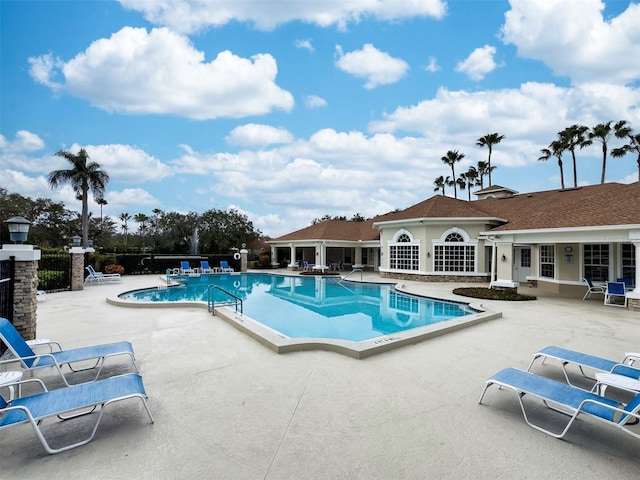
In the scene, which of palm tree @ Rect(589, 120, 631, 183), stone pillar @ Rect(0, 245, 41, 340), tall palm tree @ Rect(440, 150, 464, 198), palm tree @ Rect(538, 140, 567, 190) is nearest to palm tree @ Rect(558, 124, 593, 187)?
palm tree @ Rect(538, 140, 567, 190)

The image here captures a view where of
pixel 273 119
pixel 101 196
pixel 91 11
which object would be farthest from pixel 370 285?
pixel 101 196

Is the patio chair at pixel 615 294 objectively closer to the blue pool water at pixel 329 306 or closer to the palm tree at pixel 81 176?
the blue pool water at pixel 329 306

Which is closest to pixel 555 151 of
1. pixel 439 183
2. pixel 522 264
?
pixel 439 183

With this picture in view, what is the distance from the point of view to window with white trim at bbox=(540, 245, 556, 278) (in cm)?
1678

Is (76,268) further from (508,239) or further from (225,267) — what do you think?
(508,239)

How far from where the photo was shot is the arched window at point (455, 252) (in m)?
20.7

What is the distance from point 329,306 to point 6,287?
10343 millimetres

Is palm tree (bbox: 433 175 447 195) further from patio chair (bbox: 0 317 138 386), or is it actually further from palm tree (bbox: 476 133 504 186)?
patio chair (bbox: 0 317 138 386)

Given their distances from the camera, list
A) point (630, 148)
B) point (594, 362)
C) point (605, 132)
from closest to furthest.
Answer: point (594, 362) → point (630, 148) → point (605, 132)

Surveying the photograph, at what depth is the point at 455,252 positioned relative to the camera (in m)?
21.0

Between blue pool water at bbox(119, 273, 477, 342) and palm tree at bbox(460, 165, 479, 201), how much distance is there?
110ft

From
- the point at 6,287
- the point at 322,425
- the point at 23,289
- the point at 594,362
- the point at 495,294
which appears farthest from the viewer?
the point at 495,294

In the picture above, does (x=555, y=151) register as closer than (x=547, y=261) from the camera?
No

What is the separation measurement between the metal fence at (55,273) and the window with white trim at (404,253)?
1885 centimetres
